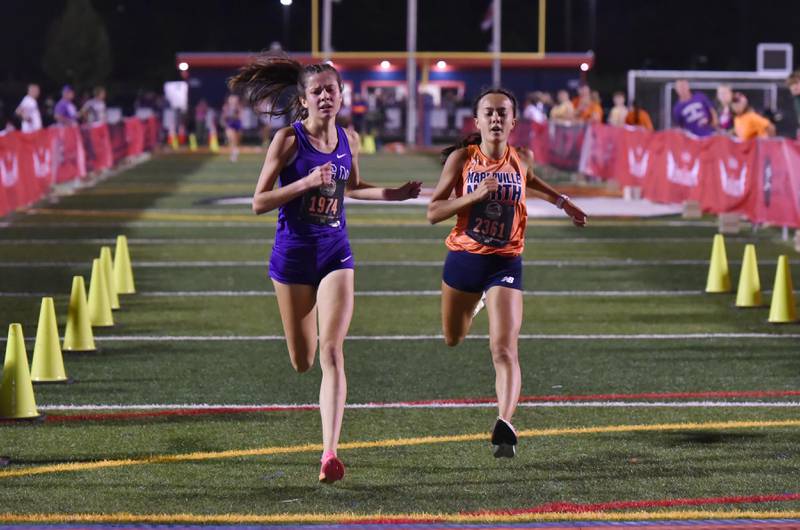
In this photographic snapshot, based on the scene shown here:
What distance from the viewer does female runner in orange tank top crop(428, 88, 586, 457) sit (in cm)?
840

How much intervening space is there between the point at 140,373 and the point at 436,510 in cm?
432

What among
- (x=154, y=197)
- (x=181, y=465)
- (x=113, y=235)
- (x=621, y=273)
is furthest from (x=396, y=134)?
(x=181, y=465)

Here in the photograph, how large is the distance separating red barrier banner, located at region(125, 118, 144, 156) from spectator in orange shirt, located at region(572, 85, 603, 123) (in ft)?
40.0

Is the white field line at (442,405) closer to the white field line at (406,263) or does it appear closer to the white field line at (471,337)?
the white field line at (471,337)

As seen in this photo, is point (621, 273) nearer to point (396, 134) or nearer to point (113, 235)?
point (113, 235)

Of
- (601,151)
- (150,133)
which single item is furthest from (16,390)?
(150,133)

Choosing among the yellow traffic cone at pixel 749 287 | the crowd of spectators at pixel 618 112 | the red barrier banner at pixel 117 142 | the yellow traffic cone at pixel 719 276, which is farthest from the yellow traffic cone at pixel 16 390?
the red barrier banner at pixel 117 142

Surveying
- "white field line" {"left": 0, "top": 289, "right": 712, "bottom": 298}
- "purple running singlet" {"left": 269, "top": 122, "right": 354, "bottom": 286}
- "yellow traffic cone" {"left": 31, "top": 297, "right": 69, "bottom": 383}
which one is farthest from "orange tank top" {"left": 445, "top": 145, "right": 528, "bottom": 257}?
"white field line" {"left": 0, "top": 289, "right": 712, "bottom": 298}

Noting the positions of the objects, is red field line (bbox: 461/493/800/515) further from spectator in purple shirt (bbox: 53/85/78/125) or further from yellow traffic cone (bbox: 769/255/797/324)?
spectator in purple shirt (bbox: 53/85/78/125)

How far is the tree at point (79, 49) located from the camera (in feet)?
291

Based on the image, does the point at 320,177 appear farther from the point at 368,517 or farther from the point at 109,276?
the point at 109,276

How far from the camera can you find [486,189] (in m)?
8.08

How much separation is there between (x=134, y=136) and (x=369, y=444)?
1438 inches

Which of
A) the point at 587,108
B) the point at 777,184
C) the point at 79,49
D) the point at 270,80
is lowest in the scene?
the point at 777,184
